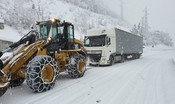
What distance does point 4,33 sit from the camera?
80.4 ft

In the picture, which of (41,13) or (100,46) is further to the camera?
(41,13)

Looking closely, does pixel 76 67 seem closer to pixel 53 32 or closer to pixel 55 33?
pixel 55 33

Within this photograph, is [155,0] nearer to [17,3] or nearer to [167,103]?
[17,3]

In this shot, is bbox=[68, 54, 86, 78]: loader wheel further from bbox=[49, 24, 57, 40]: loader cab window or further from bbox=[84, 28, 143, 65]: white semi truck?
bbox=[84, 28, 143, 65]: white semi truck

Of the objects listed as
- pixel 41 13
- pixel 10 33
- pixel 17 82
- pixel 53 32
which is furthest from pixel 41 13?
pixel 17 82

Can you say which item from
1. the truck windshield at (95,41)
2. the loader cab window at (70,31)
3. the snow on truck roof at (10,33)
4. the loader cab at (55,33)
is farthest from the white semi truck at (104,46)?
the snow on truck roof at (10,33)

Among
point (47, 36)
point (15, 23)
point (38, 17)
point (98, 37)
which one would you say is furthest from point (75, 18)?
point (47, 36)

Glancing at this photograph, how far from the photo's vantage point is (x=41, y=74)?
8078 millimetres

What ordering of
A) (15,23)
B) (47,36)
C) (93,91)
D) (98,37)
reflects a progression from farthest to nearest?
(15,23)
(98,37)
(47,36)
(93,91)

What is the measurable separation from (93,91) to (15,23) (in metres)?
23.0

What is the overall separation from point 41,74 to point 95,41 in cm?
1068

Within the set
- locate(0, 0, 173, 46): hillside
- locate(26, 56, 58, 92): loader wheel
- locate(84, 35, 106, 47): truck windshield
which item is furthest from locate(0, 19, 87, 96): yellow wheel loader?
locate(0, 0, 173, 46): hillside

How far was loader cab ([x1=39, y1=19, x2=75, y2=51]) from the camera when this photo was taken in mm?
9956

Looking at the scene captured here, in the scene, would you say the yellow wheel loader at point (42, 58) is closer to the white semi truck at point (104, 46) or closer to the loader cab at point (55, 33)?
the loader cab at point (55, 33)
